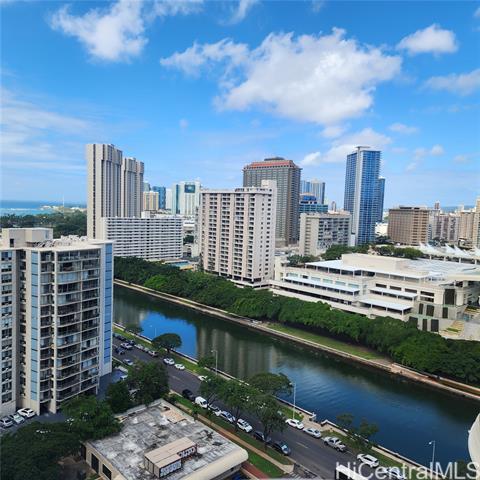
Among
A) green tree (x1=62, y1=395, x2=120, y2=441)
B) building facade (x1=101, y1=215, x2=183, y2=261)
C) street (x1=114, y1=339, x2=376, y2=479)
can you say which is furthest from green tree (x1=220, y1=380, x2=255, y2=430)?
building facade (x1=101, y1=215, x2=183, y2=261)

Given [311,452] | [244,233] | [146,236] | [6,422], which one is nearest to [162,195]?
[146,236]

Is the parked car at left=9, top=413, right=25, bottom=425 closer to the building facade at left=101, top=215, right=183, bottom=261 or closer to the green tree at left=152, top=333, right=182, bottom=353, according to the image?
the green tree at left=152, top=333, right=182, bottom=353

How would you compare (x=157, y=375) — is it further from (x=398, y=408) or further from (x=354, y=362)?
(x=354, y=362)

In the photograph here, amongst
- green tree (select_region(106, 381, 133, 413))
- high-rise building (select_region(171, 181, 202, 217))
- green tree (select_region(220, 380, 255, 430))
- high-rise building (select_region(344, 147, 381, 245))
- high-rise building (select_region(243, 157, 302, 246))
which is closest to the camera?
green tree (select_region(220, 380, 255, 430))

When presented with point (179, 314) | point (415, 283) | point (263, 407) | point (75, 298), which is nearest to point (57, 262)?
point (75, 298)

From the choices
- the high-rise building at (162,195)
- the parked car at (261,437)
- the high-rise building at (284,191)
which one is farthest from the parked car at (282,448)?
the high-rise building at (162,195)
